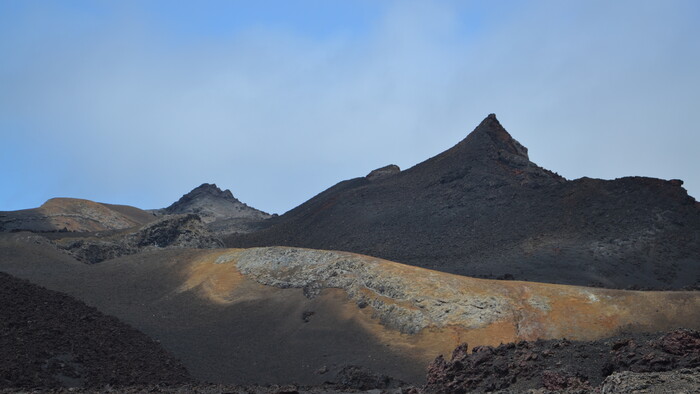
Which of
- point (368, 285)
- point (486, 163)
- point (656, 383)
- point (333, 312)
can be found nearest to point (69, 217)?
point (486, 163)

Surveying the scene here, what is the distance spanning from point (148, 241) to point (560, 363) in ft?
143

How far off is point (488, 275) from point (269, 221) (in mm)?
53236

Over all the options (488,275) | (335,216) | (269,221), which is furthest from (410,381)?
(269,221)

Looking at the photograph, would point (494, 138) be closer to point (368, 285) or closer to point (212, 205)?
point (368, 285)

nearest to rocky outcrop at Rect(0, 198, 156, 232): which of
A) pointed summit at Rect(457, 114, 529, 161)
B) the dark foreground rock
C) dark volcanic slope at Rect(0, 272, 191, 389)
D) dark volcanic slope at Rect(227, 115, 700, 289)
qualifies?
dark volcanic slope at Rect(227, 115, 700, 289)

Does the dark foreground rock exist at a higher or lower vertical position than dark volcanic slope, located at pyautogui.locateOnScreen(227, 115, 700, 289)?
lower

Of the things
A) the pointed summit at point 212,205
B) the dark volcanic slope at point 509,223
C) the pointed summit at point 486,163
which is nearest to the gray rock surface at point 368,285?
the dark volcanic slope at point 509,223

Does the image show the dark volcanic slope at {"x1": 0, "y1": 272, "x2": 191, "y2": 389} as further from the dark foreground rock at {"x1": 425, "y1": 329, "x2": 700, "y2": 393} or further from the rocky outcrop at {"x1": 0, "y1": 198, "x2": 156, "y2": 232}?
the rocky outcrop at {"x1": 0, "y1": 198, "x2": 156, "y2": 232}

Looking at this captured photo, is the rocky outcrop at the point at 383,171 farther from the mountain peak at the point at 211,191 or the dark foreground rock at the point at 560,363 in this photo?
the dark foreground rock at the point at 560,363

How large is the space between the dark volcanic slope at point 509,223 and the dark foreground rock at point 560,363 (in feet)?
88.3

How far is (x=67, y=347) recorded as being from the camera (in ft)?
89.7

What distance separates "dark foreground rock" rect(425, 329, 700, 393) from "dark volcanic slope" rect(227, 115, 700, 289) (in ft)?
88.3

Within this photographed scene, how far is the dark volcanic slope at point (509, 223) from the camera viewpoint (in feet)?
173

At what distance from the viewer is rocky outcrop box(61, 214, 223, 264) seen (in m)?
51.5
